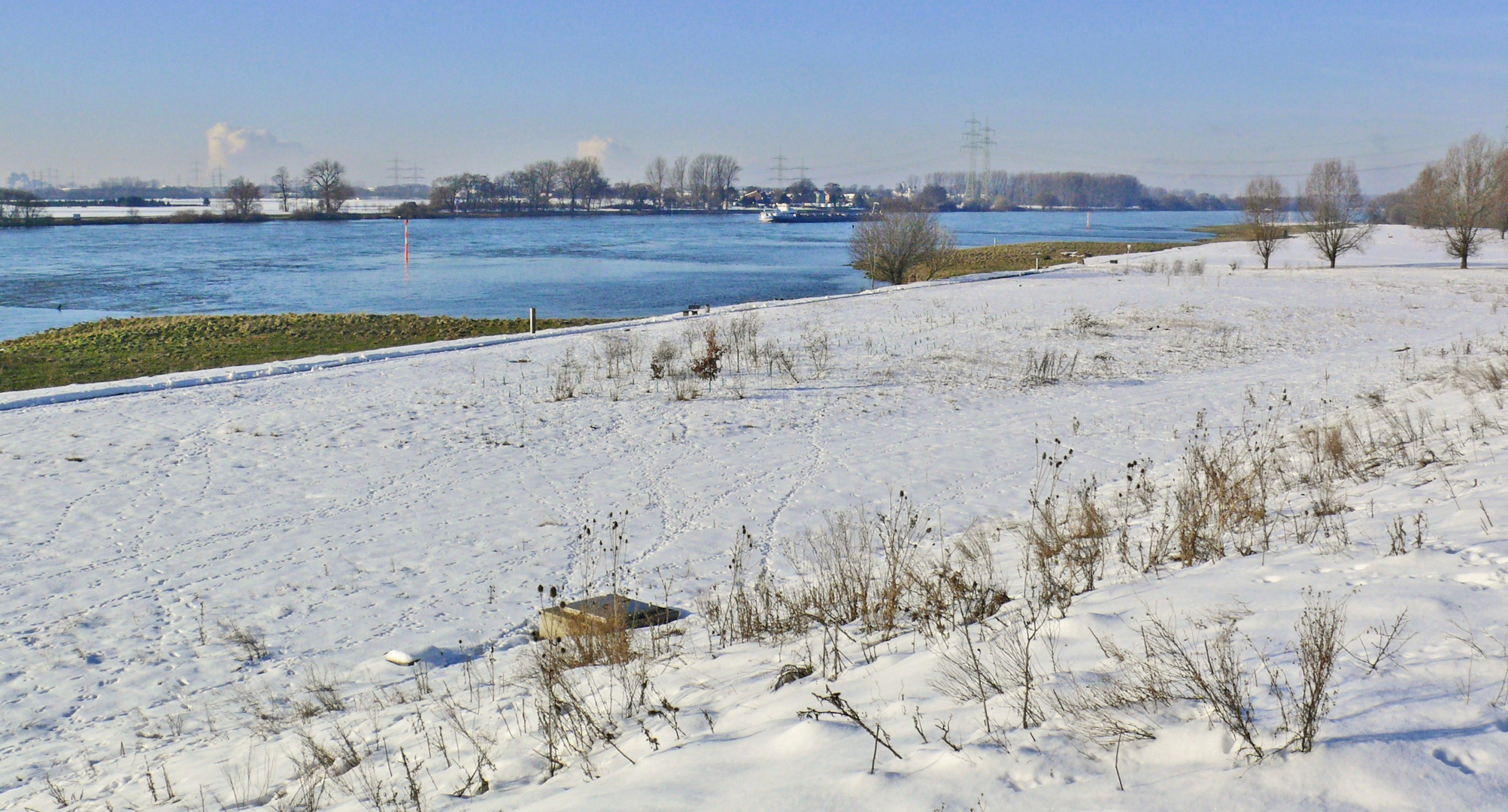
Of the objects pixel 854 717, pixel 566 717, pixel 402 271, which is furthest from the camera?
pixel 402 271

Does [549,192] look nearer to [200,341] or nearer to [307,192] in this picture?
[307,192]

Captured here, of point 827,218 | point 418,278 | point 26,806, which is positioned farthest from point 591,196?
point 26,806

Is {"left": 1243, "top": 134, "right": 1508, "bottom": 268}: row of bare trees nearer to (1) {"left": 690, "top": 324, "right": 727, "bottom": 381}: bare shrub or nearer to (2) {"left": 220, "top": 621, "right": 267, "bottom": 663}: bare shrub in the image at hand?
(1) {"left": 690, "top": 324, "right": 727, "bottom": 381}: bare shrub

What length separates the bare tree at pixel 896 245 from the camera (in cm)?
4206

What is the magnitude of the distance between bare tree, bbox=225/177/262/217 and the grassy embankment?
10369cm

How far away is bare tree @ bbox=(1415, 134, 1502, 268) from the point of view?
43094 millimetres

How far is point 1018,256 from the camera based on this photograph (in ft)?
199

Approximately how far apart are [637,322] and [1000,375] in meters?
11.3

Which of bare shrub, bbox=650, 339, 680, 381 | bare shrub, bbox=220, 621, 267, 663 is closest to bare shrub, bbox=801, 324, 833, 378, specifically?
bare shrub, bbox=650, 339, 680, 381

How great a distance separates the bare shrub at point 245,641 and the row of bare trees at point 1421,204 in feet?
166

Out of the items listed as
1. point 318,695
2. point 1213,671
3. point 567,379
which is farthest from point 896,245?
point 1213,671

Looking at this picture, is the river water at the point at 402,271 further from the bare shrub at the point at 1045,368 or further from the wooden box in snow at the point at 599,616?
the wooden box in snow at the point at 599,616

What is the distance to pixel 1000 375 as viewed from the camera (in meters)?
17.4

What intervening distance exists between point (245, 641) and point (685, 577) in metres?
3.22
